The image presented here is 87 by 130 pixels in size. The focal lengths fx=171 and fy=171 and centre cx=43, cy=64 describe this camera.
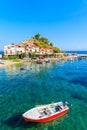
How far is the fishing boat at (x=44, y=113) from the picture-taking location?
2616cm

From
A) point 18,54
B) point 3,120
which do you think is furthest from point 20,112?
point 18,54

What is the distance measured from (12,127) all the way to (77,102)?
50.4 ft

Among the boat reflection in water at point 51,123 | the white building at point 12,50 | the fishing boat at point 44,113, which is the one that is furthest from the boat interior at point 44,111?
the white building at point 12,50

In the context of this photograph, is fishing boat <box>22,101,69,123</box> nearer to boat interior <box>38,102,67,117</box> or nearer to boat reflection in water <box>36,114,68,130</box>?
boat interior <box>38,102,67,117</box>

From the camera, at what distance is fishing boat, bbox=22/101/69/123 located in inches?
1030

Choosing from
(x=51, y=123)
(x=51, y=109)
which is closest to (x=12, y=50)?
(x=51, y=109)

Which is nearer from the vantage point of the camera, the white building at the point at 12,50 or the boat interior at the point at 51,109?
the boat interior at the point at 51,109

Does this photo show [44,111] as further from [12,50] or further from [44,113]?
[12,50]

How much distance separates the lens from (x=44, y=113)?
1110 inches

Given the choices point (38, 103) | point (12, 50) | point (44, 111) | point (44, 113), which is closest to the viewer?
point (44, 113)

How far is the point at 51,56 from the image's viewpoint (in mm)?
Result: 148625

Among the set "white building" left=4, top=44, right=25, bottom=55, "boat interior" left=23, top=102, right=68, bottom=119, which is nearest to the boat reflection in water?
"boat interior" left=23, top=102, right=68, bottom=119

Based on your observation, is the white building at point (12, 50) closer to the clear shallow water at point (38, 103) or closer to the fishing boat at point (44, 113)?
the clear shallow water at point (38, 103)

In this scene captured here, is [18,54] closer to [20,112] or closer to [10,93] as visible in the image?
[10,93]
